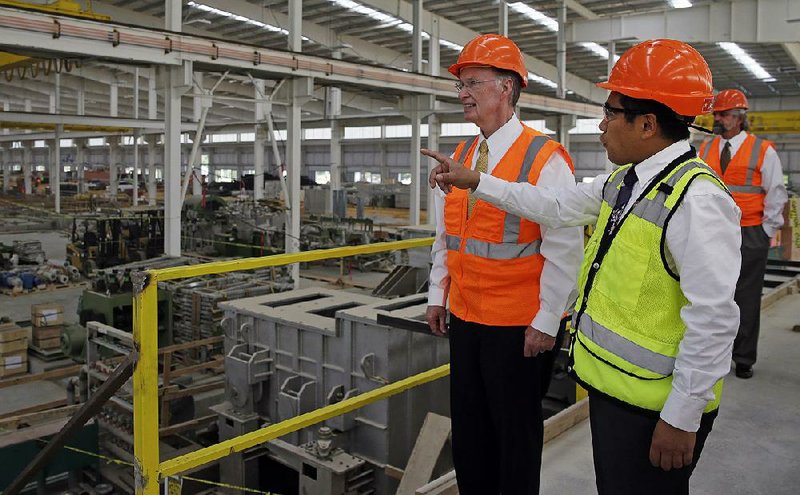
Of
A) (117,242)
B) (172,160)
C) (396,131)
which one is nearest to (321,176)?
(396,131)

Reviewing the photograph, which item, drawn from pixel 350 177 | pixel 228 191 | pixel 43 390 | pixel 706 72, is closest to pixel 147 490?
pixel 706 72

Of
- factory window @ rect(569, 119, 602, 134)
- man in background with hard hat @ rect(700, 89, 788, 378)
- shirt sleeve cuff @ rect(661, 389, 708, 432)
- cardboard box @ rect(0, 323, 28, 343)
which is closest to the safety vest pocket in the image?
shirt sleeve cuff @ rect(661, 389, 708, 432)

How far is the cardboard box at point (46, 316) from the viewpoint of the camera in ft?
35.9

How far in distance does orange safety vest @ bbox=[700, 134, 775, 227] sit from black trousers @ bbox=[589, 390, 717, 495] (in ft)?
10.0

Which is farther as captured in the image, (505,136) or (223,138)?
(223,138)

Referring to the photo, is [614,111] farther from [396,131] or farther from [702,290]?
[396,131]

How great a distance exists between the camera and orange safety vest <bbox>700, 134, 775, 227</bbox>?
14.7 feet

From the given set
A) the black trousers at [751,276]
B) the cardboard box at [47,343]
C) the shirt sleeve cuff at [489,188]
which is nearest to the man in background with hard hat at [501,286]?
the shirt sleeve cuff at [489,188]

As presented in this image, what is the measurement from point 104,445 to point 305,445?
2.51 metres

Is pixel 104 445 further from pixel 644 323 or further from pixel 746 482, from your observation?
pixel 644 323

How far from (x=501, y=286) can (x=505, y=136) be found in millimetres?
600

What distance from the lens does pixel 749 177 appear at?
4.53 meters

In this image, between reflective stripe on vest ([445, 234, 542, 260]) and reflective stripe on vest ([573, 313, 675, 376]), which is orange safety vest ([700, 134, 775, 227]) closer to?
reflective stripe on vest ([445, 234, 542, 260])

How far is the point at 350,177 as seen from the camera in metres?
45.3
